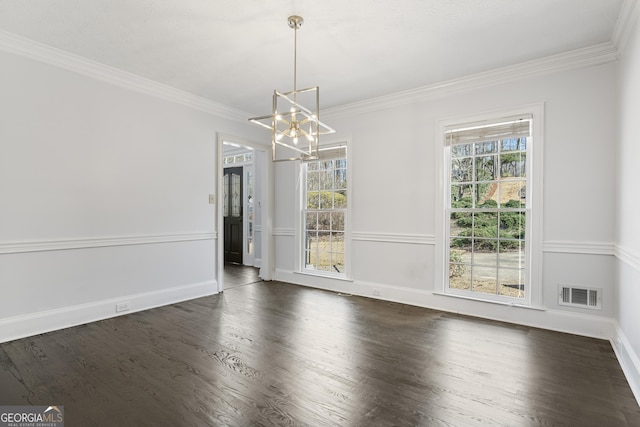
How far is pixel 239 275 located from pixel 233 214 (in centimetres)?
192

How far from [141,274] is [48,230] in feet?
3.45

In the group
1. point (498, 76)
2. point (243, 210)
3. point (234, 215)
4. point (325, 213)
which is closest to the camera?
point (498, 76)

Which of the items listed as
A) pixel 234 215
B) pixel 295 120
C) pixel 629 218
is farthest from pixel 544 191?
pixel 234 215

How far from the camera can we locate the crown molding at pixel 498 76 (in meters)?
3.13

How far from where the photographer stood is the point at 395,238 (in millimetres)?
4383

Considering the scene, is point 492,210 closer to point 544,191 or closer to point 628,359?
point 544,191

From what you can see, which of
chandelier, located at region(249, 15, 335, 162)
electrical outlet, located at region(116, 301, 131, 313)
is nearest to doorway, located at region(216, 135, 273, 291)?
chandelier, located at region(249, 15, 335, 162)

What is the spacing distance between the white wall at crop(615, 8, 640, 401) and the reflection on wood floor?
4576mm

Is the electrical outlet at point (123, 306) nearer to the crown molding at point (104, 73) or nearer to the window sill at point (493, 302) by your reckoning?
the crown molding at point (104, 73)

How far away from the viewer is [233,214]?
7.63 metres

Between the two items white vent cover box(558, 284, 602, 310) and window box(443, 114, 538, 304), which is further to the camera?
window box(443, 114, 538, 304)

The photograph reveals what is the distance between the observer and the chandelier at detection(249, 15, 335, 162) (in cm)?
241

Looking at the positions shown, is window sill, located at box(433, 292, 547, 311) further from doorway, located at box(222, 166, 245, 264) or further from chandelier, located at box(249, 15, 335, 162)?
doorway, located at box(222, 166, 245, 264)

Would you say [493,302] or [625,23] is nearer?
[625,23]
